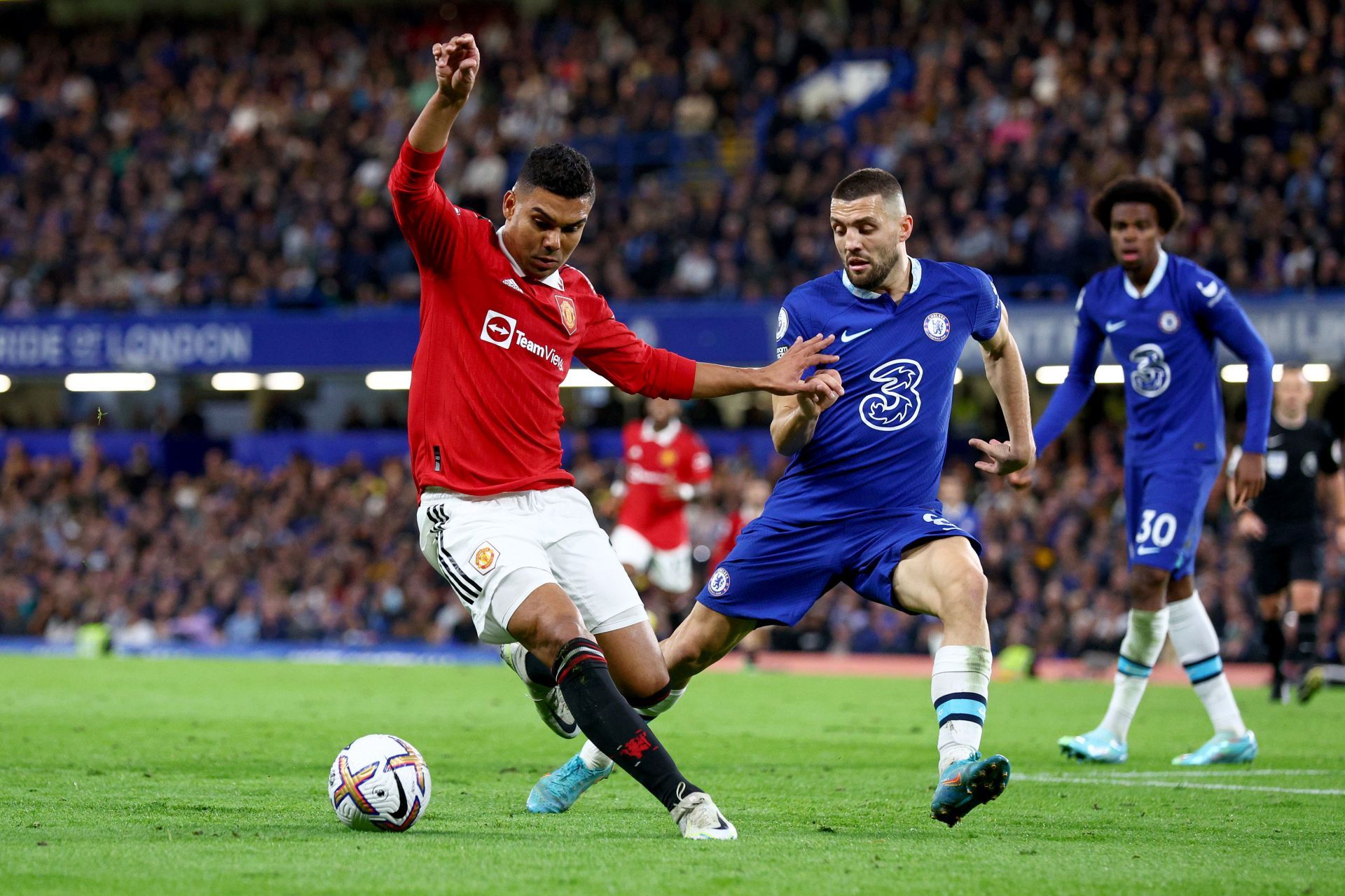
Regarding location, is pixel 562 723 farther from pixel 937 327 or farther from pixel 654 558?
pixel 654 558

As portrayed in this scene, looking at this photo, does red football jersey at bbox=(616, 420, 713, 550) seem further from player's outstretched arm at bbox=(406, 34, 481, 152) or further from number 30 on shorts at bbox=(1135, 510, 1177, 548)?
player's outstretched arm at bbox=(406, 34, 481, 152)

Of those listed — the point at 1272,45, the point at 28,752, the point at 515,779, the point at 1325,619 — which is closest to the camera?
the point at 515,779

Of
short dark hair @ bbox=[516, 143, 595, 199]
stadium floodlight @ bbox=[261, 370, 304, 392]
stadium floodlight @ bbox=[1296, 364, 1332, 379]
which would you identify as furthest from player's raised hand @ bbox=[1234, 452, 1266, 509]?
stadium floodlight @ bbox=[261, 370, 304, 392]

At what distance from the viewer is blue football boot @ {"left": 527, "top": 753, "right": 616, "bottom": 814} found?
21.1ft

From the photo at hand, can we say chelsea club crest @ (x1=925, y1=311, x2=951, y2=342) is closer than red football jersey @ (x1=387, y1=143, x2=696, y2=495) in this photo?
No

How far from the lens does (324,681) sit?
15422 mm

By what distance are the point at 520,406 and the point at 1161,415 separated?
4246 mm

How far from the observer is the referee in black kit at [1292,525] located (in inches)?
515

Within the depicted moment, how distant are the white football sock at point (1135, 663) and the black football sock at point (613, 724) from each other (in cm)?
403

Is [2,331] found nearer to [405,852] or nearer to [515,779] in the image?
[515,779]

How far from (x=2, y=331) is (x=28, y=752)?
63.3ft

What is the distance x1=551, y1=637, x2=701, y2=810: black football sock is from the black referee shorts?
9.01 metres

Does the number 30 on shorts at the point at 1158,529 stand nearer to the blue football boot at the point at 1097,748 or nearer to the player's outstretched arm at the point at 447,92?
the blue football boot at the point at 1097,748

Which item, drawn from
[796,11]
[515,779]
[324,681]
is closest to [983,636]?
[515,779]
